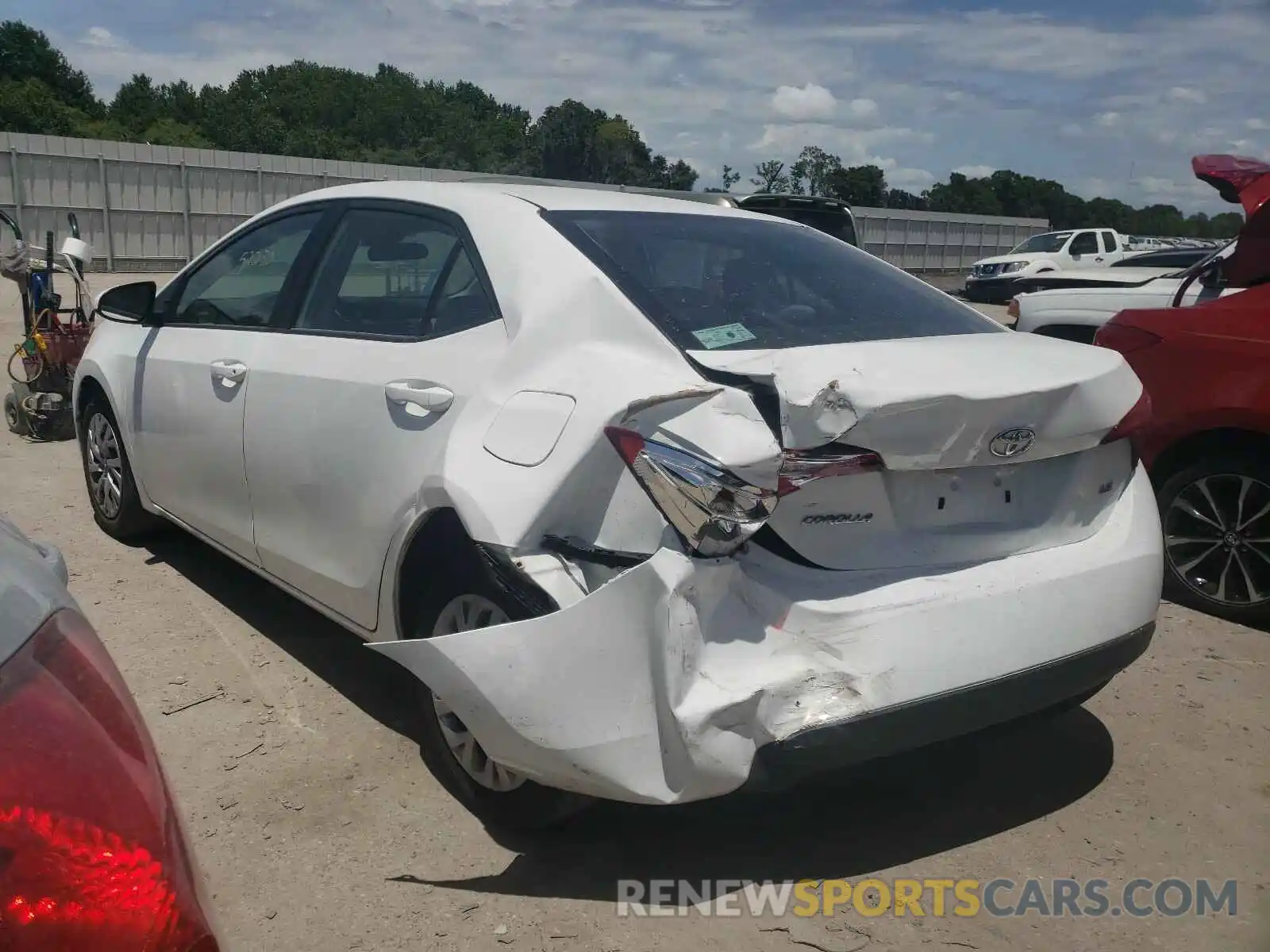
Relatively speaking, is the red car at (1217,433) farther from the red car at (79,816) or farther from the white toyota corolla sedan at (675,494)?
the red car at (79,816)

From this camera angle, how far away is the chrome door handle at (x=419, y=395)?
292 centimetres

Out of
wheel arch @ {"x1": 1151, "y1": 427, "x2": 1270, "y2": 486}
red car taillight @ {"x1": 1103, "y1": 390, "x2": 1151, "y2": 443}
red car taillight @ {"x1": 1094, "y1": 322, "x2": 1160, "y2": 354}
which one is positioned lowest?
wheel arch @ {"x1": 1151, "y1": 427, "x2": 1270, "y2": 486}

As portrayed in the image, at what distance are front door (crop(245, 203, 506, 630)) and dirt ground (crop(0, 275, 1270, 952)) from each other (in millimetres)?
455

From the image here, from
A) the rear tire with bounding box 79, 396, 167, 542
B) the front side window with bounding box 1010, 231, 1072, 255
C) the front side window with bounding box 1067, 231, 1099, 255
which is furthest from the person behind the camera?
the front side window with bounding box 1010, 231, 1072, 255

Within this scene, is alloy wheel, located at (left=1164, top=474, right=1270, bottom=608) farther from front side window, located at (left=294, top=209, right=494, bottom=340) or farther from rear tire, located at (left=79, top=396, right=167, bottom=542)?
rear tire, located at (left=79, top=396, right=167, bottom=542)

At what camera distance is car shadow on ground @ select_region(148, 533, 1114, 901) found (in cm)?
275

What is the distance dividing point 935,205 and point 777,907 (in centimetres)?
6182

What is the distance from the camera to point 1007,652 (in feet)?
8.46

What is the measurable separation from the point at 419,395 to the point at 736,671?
48.0 inches

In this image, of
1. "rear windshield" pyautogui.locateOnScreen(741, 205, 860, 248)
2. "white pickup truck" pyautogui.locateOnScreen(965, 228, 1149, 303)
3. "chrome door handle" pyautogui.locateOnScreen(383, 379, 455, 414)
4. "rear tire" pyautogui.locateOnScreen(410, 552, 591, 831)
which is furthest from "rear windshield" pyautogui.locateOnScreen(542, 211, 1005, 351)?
"white pickup truck" pyautogui.locateOnScreen(965, 228, 1149, 303)

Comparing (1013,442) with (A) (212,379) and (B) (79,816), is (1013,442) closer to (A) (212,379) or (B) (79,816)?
(B) (79,816)

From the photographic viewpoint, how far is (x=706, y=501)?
2.29 metres

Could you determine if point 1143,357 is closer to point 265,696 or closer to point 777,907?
point 777,907

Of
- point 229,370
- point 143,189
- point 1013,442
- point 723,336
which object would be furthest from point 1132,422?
point 143,189
